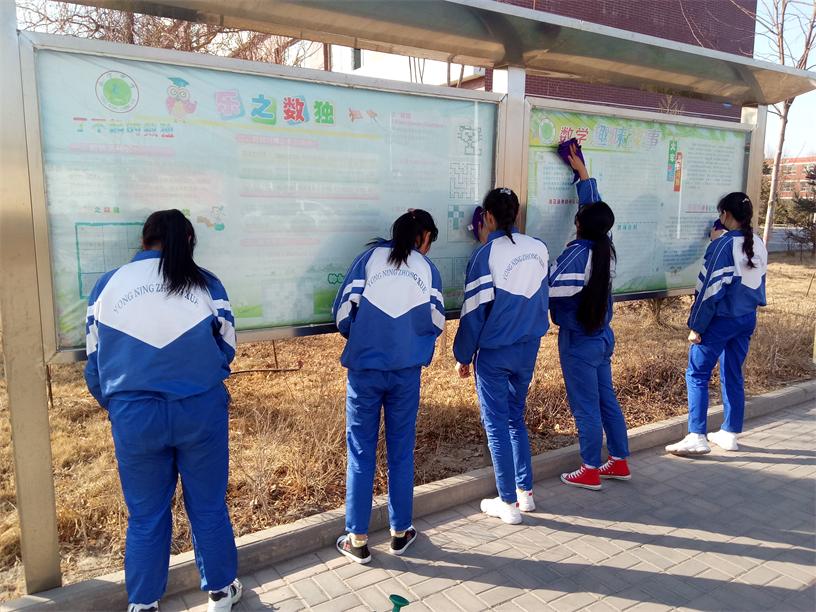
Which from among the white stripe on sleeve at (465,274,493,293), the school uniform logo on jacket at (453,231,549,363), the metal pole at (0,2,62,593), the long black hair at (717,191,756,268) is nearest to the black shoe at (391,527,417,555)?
the school uniform logo on jacket at (453,231,549,363)

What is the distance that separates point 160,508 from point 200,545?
247 millimetres

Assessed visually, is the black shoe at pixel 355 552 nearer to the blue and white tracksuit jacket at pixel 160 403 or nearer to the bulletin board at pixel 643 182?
the blue and white tracksuit jacket at pixel 160 403

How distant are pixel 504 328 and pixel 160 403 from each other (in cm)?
183

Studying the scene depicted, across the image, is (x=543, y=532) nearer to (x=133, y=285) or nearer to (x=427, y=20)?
(x=133, y=285)

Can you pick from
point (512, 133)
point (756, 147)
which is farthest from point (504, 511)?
point (756, 147)

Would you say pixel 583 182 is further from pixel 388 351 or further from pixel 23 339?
pixel 23 339

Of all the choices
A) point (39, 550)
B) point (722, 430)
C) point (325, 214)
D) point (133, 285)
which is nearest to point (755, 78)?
point (722, 430)

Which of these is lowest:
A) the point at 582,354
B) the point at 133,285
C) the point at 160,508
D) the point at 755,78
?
the point at 160,508

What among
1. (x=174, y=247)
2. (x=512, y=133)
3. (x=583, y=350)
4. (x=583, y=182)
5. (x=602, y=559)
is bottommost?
(x=602, y=559)

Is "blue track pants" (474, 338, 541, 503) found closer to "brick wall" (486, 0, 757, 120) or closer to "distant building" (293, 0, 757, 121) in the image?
"distant building" (293, 0, 757, 121)

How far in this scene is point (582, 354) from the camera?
3.94 m

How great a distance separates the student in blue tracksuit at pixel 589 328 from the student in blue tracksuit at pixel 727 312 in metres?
0.85

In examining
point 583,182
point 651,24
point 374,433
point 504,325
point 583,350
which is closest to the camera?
point 374,433

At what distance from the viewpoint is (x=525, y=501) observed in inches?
149
